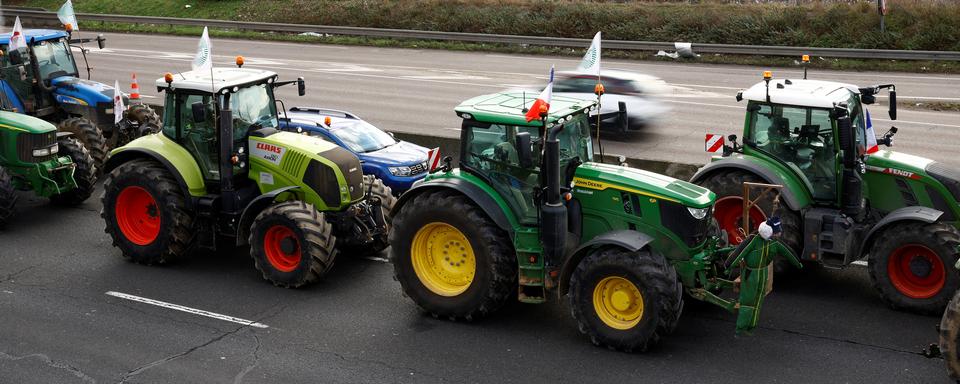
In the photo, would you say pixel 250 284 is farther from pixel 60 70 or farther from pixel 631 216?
pixel 60 70

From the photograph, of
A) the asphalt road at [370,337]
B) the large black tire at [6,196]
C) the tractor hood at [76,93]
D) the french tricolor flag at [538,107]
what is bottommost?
the asphalt road at [370,337]

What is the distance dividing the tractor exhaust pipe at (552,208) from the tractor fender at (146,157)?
486 cm

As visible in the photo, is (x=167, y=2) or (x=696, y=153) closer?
(x=696, y=153)

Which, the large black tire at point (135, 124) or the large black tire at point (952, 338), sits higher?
the large black tire at point (135, 124)

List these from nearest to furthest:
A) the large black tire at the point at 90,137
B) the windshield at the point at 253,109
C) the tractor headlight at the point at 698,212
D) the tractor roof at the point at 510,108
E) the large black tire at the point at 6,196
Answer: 1. the tractor headlight at the point at 698,212
2. the tractor roof at the point at 510,108
3. the windshield at the point at 253,109
4. the large black tire at the point at 6,196
5. the large black tire at the point at 90,137

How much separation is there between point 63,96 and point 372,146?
5.87 metres

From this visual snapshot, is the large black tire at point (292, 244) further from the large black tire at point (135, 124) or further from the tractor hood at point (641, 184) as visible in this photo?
the large black tire at point (135, 124)

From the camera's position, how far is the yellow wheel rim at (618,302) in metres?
9.71

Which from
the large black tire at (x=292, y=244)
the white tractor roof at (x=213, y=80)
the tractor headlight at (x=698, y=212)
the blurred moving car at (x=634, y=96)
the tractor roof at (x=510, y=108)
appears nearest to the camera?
the tractor headlight at (x=698, y=212)

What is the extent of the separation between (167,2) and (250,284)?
3370 cm

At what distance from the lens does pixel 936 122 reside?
2161 cm

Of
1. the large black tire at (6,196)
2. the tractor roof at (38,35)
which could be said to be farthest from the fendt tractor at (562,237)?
the tractor roof at (38,35)

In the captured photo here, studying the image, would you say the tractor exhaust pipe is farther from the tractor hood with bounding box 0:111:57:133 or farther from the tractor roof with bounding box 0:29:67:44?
the tractor roof with bounding box 0:29:67:44

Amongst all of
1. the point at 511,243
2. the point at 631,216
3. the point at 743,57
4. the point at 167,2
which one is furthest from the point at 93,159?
the point at 167,2
